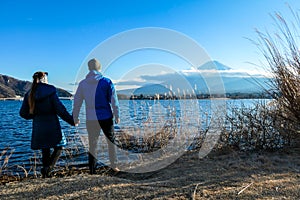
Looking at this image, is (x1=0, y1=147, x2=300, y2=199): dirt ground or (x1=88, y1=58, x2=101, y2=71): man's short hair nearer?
(x1=0, y1=147, x2=300, y2=199): dirt ground

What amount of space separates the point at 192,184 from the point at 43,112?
257cm

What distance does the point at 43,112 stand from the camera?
4.01 meters

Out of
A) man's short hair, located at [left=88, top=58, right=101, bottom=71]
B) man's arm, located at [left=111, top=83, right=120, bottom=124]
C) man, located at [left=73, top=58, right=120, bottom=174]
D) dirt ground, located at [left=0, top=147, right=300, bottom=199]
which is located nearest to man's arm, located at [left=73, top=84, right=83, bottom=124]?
man, located at [left=73, top=58, right=120, bottom=174]

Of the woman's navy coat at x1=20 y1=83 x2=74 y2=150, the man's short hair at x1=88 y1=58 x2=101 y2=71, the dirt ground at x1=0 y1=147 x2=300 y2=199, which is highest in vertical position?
the man's short hair at x1=88 y1=58 x2=101 y2=71

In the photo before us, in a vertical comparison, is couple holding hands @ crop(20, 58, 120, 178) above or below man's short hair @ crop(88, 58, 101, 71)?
below

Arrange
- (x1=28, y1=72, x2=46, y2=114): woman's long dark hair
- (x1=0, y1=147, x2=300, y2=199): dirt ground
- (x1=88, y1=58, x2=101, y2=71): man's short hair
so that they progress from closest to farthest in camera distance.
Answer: (x1=0, y1=147, x2=300, y2=199): dirt ground < (x1=28, y1=72, x2=46, y2=114): woman's long dark hair < (x1=88, y1=58, x2=101, y2=71): man's short hair

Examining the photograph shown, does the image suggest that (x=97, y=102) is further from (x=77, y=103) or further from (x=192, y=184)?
(x=192, y=184)

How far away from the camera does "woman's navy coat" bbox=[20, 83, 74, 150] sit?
398cm

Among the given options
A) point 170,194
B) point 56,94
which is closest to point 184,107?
point 56,94

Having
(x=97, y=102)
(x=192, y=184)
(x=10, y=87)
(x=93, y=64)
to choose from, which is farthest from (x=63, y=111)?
(x=10, y=87)

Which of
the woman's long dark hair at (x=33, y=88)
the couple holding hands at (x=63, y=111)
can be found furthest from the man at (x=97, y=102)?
the woman's long dark hair at (x=33, y=88)

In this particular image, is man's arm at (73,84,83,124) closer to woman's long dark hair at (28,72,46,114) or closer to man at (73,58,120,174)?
man at (73,58,120,174)

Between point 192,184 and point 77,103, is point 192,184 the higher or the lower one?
the lower one

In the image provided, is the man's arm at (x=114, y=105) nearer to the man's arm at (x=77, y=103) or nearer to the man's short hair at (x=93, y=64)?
the man's short hair at (x=93, y=64)
